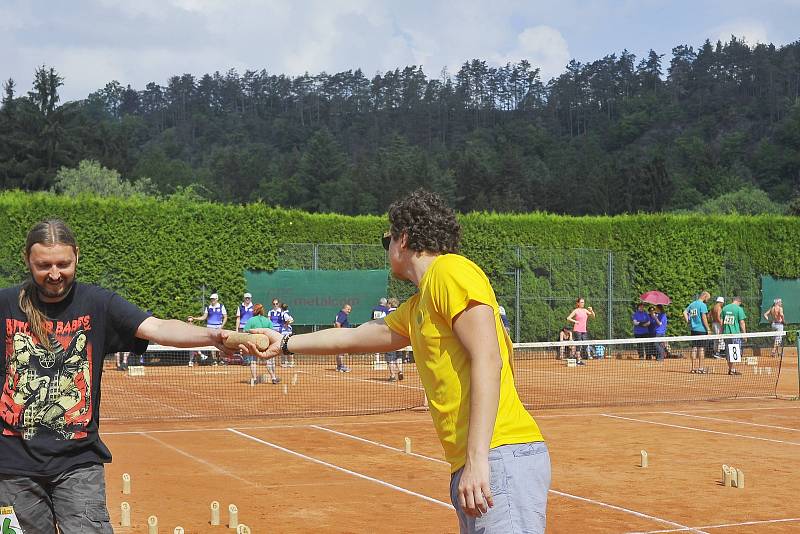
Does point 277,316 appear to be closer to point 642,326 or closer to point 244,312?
point 244,312

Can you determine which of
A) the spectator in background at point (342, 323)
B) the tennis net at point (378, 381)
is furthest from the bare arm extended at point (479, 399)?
the spectator in background at point (342, 323)

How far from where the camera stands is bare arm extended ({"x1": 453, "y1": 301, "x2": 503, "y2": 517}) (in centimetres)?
364

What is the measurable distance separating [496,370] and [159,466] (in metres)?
8.49

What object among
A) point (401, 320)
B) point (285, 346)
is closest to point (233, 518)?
point (285, 346)

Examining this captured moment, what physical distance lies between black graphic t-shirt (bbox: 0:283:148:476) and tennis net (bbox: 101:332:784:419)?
37.2 feet

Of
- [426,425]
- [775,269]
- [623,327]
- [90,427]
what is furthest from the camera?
[775,269]

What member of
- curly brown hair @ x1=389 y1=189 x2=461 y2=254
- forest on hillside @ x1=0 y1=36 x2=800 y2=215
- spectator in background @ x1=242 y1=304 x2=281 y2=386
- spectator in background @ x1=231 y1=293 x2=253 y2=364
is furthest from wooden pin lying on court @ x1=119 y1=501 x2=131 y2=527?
forest on hillside @ x1=0 y1=36 x2=800 y2=215

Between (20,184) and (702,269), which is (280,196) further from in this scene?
(702,269)

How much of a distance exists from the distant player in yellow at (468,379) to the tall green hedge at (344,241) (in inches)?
888

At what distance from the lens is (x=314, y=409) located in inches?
689

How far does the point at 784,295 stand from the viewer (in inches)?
1332

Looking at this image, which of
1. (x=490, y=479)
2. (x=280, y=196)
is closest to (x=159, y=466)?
(x=490, y=479)

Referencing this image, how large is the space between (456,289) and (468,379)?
1.10 ft

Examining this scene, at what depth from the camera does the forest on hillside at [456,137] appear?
77.9m
